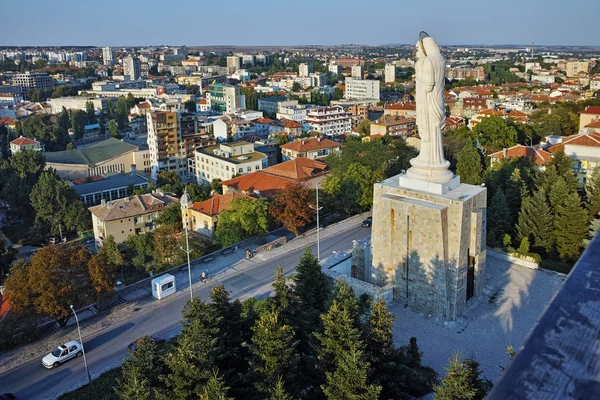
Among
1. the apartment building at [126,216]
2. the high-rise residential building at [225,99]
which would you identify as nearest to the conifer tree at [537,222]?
the apartment building at [126,216]

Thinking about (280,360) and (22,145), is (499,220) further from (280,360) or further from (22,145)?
(22,145)

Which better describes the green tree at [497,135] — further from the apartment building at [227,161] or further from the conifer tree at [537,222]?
the conifer tree at [537,222]

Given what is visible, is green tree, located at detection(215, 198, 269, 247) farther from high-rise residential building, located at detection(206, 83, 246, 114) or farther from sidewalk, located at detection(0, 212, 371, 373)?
high-rise residential building, located at detection(206, 83, 246, 114)

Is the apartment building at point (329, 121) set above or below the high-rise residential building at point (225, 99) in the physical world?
below

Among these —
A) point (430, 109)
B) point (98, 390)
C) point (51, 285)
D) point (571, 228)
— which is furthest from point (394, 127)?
point (98, 390)

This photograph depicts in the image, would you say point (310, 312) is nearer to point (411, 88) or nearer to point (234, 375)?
point (234, 375)
